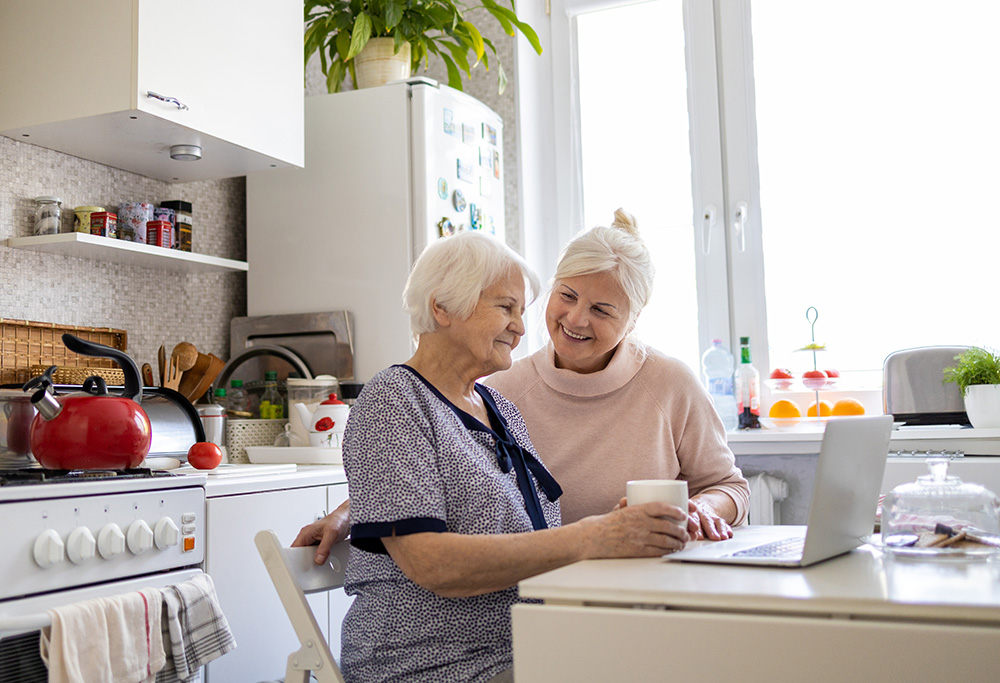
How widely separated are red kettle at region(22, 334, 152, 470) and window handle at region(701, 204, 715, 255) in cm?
217

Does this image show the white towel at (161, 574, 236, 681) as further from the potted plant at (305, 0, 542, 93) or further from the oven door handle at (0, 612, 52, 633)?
the potted plant at (305, 0, 542, 93)

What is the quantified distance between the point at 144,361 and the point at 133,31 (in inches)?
37.7

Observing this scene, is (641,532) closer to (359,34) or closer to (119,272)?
(119,272)

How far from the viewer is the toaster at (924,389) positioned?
8.77 feet

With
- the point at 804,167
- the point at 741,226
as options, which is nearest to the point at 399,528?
the point at 741,226

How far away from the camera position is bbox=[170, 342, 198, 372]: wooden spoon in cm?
260

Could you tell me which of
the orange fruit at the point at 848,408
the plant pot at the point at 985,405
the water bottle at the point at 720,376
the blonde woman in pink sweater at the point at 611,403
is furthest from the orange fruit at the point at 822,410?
the blonde woman in pink sweater at the point at 611,403

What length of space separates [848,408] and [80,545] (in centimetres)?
236

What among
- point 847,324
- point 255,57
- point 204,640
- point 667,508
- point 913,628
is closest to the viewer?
point 913,628

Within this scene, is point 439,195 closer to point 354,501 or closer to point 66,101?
point 66,101

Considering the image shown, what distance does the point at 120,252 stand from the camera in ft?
8.04

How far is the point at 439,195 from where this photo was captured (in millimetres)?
2869

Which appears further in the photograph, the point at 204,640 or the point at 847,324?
the point at 847,324

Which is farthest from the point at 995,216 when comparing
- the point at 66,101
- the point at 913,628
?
the point at 66,101
